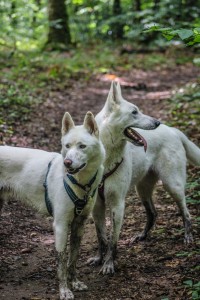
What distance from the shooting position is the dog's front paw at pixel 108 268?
17.0 feet

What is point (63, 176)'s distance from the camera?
4.63 meters

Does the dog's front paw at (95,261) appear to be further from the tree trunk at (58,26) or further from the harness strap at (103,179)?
the tree trunk at (58,26)

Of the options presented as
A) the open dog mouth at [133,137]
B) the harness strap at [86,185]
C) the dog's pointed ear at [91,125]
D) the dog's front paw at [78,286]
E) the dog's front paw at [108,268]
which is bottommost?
the dog's front paw at [108,268]

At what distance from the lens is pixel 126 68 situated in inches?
732

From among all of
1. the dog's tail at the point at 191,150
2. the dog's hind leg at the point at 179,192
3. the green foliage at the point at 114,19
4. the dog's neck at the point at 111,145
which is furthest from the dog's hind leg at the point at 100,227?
the green foliage at the point at 114,19

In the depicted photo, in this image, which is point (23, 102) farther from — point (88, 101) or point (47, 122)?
point (88, 101)

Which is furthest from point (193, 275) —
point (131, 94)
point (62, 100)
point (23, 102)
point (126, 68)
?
point (126, 68)

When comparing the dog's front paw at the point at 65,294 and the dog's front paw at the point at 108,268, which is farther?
the dog's front paw at the point at 108,268

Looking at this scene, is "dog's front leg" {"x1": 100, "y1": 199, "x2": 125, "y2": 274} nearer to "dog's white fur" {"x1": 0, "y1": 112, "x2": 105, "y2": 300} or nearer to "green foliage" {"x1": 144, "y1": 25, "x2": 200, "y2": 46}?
"dog's white fur" {"x1": 0, "y1": 112, "x2": 105, "y2": 300}

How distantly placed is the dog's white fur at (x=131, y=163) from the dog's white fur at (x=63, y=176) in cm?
62

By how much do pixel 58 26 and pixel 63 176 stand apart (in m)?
15.2

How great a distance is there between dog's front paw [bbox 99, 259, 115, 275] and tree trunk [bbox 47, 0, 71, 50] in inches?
593

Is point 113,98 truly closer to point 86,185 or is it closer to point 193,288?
point 86,185

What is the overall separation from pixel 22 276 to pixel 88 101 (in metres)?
8.62
